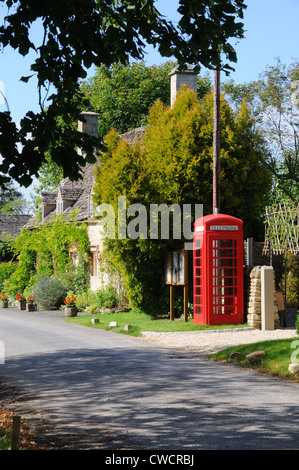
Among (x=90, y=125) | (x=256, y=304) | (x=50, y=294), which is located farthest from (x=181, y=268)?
(x=90, y=125)

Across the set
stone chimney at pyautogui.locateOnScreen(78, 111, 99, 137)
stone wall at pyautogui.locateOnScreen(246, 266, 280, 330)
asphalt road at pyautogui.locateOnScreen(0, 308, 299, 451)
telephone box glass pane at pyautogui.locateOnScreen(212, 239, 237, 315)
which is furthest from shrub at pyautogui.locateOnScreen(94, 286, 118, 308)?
stone chimney at pyautogui.locateOnScreen(78, 111, 99, 137)

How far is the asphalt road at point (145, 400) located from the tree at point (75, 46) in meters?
3.29

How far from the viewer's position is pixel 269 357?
12.9 m

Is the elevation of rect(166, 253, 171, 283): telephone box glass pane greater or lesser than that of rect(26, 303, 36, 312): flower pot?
greater

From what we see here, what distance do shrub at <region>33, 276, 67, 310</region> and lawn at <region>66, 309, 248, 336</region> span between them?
5.30m

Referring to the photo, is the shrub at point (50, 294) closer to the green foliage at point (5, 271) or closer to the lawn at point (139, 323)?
the lawn at point (139, 323)

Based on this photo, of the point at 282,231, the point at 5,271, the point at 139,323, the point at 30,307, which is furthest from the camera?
the point at 5,271

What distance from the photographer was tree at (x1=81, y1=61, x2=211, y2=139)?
155 ft

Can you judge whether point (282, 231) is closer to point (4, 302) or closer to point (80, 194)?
point (80, 194)

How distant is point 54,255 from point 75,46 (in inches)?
977

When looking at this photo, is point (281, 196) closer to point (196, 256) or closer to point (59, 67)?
point (196, 256)

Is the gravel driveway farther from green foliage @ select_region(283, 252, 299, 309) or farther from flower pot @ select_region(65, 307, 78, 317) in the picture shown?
flower pot @ select_region(65, 307, 78, 317)

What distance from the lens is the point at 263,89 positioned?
3438cm
